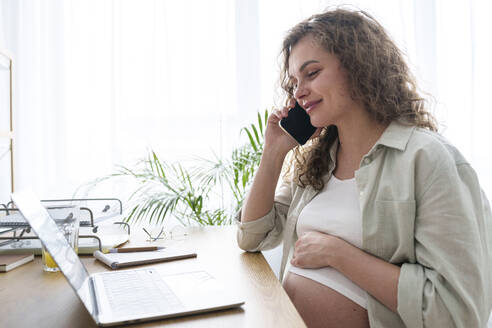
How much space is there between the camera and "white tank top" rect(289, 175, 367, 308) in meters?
0.96

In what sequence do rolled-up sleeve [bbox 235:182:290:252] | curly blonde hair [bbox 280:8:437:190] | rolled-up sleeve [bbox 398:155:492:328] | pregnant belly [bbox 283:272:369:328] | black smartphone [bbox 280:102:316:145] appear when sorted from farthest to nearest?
black smartphone [bbox 280:102:316:145], rolled-up sleeve [bbox 235:182:290:252], curly blonde hair [bbox 280:8:437:190], pregnant belly [bbox 283:272:369:328], rolled-up sleeve [bbox 398:155:492:328]

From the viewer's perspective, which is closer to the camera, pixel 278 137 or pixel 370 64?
pixel 370 64

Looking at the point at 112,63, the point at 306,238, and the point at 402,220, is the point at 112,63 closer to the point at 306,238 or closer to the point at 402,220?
the point at 306,238

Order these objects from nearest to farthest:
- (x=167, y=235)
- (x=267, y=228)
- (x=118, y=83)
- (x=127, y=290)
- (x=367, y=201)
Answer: (x=127, y=290) → (x=367, y=201) → (x=267, y=228) → (x=167, y=235) → (x=118, y=83)

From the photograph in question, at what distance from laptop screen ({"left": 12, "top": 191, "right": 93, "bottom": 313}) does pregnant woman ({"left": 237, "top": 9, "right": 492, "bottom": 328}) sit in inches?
21.8

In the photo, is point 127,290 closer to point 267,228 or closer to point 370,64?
point 267,228

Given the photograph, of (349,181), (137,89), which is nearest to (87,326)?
(349,181)

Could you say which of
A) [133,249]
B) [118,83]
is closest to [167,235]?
[133,249]

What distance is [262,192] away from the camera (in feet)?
4.03

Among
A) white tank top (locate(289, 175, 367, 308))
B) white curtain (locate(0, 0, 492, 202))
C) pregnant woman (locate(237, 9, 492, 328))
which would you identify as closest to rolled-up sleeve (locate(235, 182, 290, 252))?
pregnant woman (locate(237, 9, 492, 328))

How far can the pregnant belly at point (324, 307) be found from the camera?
0.93 meters

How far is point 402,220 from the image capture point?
34.7 inches

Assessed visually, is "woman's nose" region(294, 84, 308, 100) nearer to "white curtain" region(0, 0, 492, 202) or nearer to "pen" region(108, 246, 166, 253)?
"pen" region(108, 246, 166, 253)

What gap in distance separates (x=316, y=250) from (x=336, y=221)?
0.34 ft
